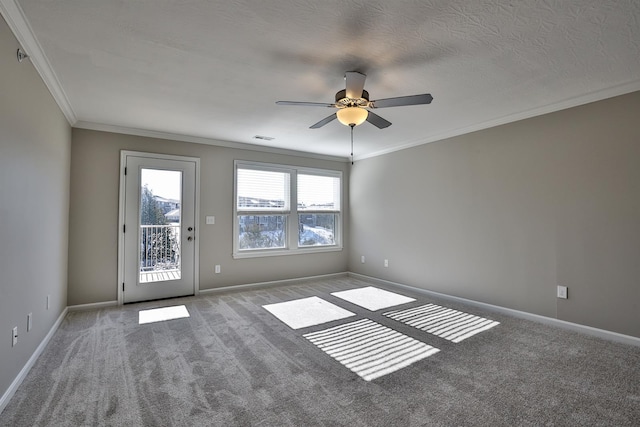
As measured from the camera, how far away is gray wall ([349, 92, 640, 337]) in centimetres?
299

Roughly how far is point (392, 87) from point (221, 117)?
6.81ft

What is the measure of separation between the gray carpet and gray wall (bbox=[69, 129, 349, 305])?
2.93 ft

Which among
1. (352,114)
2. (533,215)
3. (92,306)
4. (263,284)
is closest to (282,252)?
(263,284)

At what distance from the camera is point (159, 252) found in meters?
4.51

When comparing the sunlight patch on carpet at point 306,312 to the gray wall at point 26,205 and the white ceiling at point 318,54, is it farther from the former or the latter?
the white ceiling at point 318,54

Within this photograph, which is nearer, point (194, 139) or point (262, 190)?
point (194, 139)

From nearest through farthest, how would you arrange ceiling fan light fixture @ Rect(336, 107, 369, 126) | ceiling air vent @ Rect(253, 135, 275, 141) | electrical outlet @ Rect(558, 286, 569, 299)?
ceiling fan light fixture @ Rect(336, 107, 369, 126)
electrical outlet @ Rect(558, 286, 569, 299)
ceiling air vent @ Rect(253, 135, 275, 141)

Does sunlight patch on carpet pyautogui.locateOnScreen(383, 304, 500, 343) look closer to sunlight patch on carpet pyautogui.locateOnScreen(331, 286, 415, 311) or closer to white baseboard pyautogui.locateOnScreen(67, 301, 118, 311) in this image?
sunlight patch on carpet pyautogui.locateOnScreen(331, 286, 415, 311)

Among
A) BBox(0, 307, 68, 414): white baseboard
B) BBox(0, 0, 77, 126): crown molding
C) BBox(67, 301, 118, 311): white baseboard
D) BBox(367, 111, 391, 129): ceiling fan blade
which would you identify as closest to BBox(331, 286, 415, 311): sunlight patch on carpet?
BBox(367, 111, 391, 129): ceiling fan blade

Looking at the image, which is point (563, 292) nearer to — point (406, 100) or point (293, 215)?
point (406, 100)

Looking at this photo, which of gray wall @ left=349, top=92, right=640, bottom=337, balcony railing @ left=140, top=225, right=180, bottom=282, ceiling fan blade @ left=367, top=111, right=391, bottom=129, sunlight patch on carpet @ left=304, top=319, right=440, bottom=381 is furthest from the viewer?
balcony railing @ left=140, top=225, right=180, bottom=282

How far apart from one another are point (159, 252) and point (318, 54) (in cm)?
360

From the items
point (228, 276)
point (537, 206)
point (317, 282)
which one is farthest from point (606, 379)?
point (228, 276)

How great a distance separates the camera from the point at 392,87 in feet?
9.70
